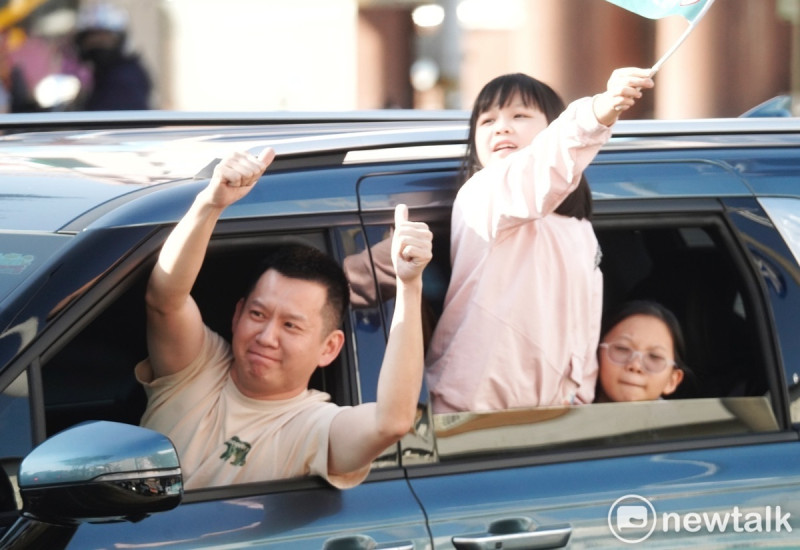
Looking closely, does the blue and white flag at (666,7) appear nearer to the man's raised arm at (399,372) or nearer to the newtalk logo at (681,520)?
the man's raised arm at (399,372)

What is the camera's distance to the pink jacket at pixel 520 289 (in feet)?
9.53

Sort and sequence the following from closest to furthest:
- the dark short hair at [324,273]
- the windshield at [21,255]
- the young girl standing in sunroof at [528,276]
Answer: the windshield at [21,255] → the dark short hair at [324,273] → the young girl standing in sunroof at [528,276]

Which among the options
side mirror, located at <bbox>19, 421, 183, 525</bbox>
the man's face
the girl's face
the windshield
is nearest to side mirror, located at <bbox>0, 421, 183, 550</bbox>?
side mirror, located at <bbox>19, 421, 183, 525</bbox>

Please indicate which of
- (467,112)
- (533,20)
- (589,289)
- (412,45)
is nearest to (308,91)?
(412,45)

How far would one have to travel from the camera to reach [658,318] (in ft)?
10.8

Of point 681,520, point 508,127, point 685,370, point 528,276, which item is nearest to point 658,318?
point 685,370

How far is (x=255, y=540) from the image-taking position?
7.95ft

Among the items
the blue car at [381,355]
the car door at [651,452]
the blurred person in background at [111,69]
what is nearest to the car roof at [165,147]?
the blue car at [381,355]

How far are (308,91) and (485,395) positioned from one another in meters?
18.4

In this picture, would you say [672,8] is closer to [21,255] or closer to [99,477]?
[21,255]

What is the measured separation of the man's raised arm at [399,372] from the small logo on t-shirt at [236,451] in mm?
185

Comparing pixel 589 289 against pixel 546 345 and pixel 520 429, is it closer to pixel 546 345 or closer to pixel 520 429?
pixel 546 345

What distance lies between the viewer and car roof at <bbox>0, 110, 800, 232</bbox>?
8.95 feet

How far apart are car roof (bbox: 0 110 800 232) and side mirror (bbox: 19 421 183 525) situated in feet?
1.78
